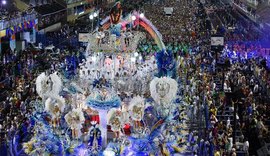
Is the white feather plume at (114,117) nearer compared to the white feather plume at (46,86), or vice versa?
the white feather plume at (114,117)

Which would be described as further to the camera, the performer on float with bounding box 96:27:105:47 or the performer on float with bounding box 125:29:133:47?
the performer on float with bounding box 125:29:133:47

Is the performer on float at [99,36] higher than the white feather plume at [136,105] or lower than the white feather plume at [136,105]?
higher

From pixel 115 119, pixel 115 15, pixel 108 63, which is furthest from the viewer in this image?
pixel 108 63

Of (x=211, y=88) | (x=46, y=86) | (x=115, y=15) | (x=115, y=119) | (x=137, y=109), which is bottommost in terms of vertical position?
(x=115, y=119)

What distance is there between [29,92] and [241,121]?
9.59 metres

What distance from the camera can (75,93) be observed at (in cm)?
2238

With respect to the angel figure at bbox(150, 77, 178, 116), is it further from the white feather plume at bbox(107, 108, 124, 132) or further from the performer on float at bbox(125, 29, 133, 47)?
the performer on float at bbox(125, 29, 133, 47)

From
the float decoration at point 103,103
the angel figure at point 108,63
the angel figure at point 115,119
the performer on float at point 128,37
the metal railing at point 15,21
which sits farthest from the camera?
the metal railing at point 15,21

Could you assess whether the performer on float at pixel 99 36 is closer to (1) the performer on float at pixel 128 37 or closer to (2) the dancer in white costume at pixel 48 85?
(1) the performer on float at pixel 128 37

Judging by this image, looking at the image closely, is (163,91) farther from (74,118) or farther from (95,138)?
(74,118)

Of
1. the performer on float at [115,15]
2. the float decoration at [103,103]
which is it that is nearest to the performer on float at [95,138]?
the float decoration at [103,103]

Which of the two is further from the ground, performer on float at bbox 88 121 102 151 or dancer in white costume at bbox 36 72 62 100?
dancer in white costume at bbox 36 72 62 100

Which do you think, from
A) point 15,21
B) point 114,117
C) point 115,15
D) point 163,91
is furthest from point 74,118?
point 15,21

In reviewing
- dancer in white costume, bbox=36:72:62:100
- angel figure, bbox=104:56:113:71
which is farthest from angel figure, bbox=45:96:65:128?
angel figure, bbox=104:56:113:71
